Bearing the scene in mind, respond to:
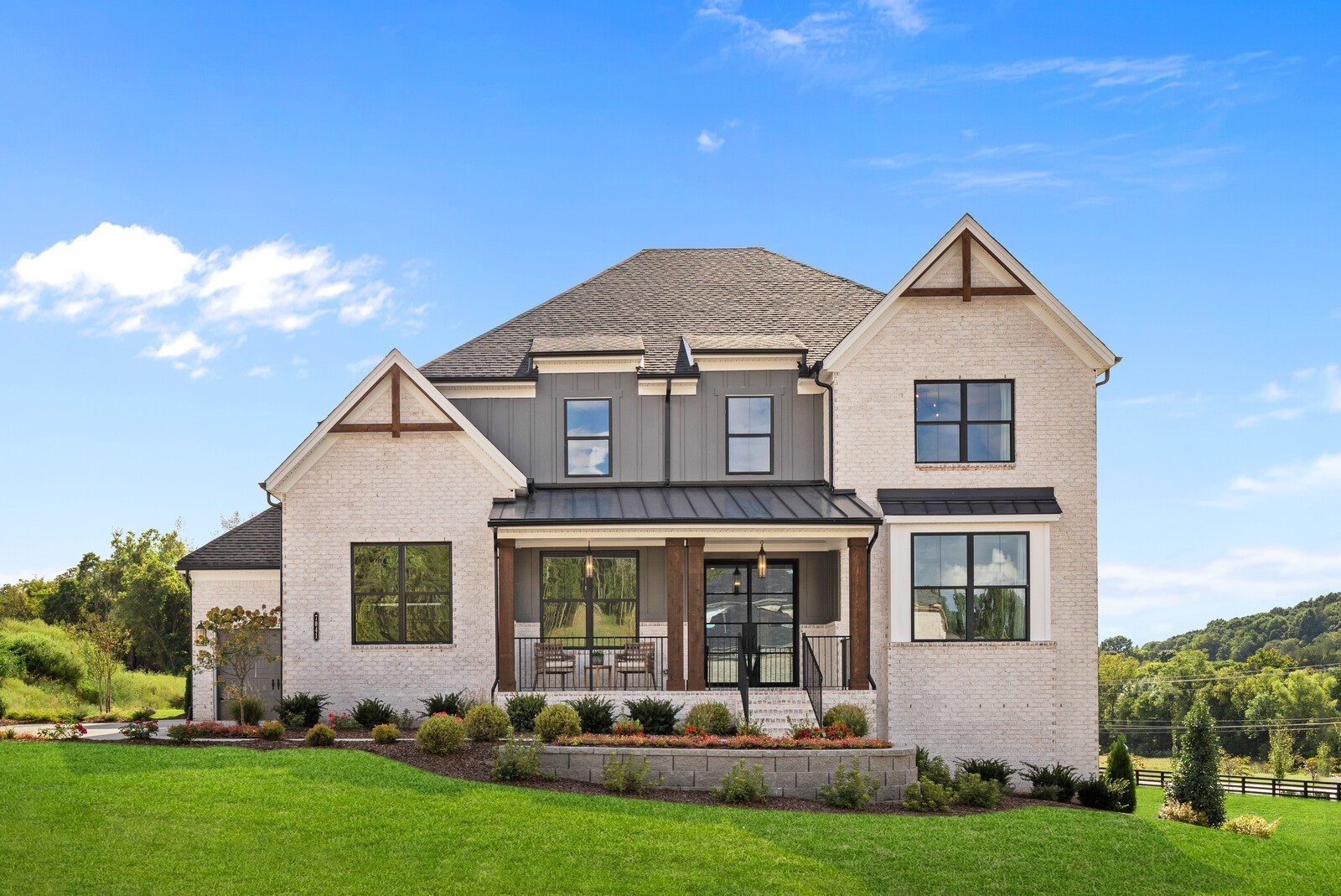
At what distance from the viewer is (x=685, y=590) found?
20.1 m

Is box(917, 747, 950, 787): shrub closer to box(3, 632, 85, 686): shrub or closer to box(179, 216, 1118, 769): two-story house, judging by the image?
box(179, 216, 1118, 769): two-story house

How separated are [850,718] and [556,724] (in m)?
4.99

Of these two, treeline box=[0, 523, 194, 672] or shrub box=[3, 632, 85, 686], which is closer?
shrub box=[3, 632, 85, 686]

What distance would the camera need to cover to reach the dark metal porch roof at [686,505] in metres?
19.5

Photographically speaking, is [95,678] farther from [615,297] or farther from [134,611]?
[615,297]

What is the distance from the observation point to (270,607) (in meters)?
23.5

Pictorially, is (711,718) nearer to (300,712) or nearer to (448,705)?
(448,705)

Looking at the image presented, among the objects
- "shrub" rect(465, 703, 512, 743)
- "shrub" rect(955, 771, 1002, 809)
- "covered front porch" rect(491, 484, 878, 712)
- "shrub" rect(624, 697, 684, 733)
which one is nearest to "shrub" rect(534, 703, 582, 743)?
"shrub" rect(465, 703, 512, 743)

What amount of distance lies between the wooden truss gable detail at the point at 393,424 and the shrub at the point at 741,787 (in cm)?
864

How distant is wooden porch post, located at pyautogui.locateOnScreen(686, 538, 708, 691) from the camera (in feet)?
63.5

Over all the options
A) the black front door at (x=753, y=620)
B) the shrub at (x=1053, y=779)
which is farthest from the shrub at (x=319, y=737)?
the shrub at (x=1053, y=779)

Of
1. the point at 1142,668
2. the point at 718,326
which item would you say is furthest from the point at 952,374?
the point at 1142,668

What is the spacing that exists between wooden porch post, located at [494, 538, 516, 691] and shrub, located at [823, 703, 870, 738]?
569 cm

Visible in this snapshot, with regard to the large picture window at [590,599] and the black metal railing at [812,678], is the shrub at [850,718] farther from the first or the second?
the large picture window at [590,599]
